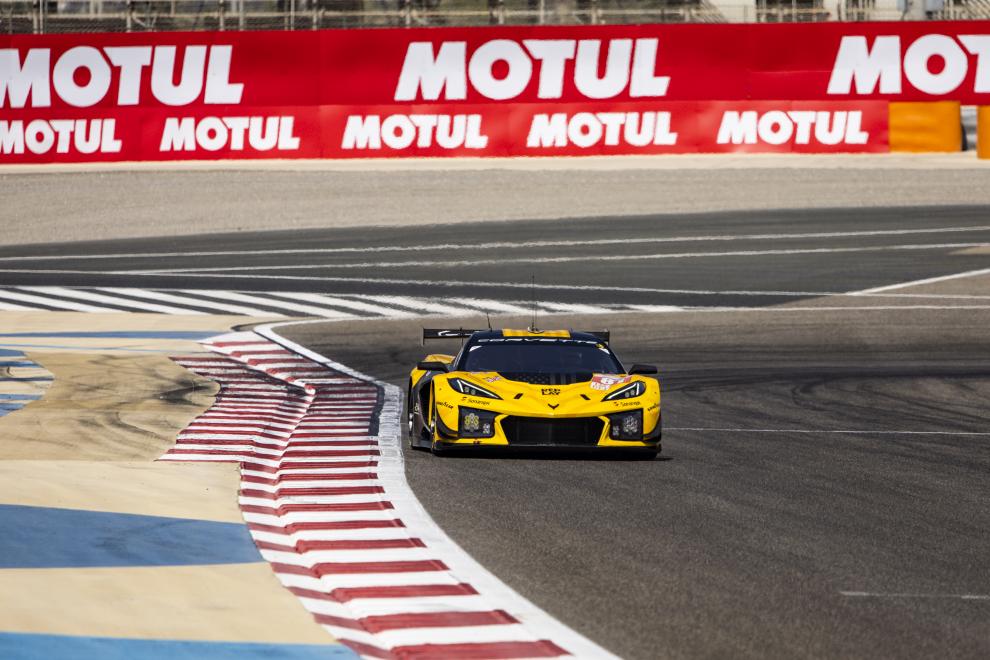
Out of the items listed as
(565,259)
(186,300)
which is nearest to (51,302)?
(186,300)

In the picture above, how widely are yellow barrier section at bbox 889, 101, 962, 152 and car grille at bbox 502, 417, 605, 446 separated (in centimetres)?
2798

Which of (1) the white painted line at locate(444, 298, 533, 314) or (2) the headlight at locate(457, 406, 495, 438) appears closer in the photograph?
(2) the headlight at locate(457, 406, 495, 438)

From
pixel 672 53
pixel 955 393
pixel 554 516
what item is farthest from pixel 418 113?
pixel 554 516

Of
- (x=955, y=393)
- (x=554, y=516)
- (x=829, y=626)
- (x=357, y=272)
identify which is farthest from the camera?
(x=357, y=272)

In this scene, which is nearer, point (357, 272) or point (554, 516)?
point (554, 516)

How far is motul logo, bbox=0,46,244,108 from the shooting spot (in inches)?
1591

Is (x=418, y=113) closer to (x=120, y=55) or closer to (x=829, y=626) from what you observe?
(x=120, y=55)

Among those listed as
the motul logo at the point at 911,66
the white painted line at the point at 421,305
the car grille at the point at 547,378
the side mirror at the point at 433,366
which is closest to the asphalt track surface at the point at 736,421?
the car grille at the point at 547,378

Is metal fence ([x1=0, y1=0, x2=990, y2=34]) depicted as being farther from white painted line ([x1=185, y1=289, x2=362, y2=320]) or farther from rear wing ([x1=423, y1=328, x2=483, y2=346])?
rear wing ([x1=423, y1=328, x2=483, y2=346])

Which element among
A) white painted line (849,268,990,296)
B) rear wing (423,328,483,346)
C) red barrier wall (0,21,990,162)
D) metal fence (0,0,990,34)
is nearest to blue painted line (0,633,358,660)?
rear wing (423,328,483,346)

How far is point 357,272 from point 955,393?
16764 millimetres

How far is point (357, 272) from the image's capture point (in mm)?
33438

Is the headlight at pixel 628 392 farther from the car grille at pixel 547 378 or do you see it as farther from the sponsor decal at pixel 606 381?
the car grille at pixel 547 378

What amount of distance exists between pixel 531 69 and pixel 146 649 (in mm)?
34526
